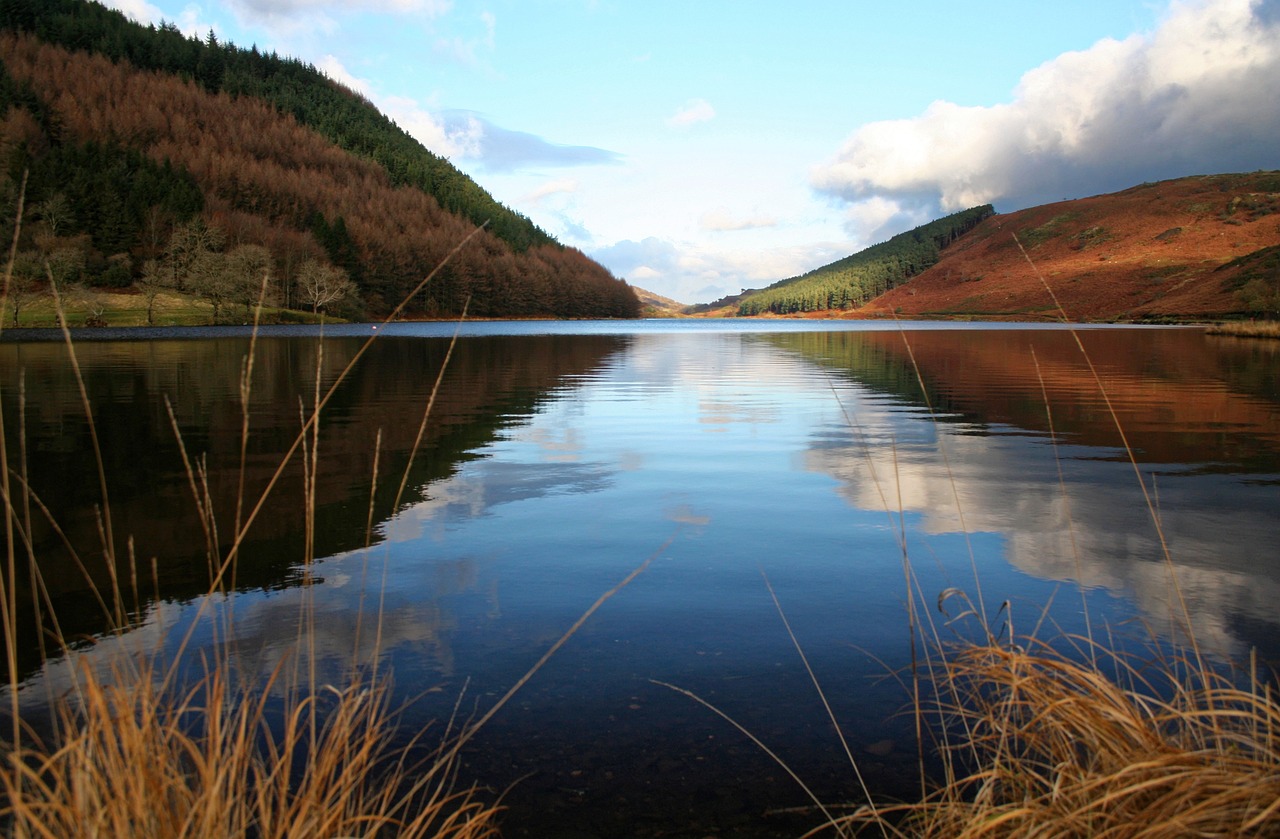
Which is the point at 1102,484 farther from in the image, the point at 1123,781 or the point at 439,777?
the point at 439,777

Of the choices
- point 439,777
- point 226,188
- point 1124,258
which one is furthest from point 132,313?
point 1124,258

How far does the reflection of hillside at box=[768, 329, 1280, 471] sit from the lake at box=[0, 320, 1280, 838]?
0.19 m

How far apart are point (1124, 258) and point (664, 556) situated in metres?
154

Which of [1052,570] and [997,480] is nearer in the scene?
[1052,570]

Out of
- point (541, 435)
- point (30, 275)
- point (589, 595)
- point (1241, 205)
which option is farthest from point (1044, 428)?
point (1241, 205)

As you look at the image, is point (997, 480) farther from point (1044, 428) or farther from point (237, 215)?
point (237, 215)

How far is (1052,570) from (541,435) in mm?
8497

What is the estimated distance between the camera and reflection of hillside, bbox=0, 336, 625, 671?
22.6 ft

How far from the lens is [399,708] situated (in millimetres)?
3975

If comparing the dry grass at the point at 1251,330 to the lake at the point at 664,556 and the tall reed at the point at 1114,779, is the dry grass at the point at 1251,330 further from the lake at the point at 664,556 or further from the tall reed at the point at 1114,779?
the tall reed at the point at 1114,779

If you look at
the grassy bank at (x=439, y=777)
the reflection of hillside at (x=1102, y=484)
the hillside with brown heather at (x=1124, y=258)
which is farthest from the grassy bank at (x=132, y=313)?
the hillside with brown heather at (x=1124, y=258)

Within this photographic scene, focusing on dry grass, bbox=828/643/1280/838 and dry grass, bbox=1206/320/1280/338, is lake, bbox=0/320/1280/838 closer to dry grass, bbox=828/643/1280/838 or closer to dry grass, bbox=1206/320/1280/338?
dry grass, bbox=828/643/1280/838

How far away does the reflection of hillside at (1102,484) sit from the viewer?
612 centimetres

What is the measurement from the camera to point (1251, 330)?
47000 millimetres
